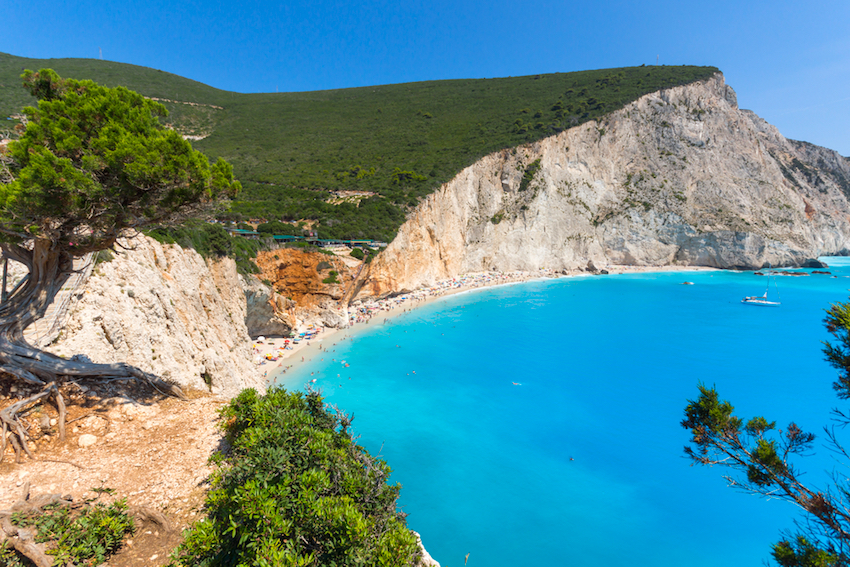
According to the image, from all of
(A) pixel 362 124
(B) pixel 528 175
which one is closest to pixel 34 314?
(B) pixel 528 175

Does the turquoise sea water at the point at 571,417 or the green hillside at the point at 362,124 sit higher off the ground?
the green hillside at the point at 362,124

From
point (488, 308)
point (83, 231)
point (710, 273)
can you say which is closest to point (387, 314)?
point (488, 308)

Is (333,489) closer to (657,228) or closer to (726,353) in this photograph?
(726,353)

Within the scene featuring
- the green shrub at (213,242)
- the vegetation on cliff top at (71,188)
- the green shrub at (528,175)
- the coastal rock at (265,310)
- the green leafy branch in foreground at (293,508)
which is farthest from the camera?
the green shrub at (528,175)

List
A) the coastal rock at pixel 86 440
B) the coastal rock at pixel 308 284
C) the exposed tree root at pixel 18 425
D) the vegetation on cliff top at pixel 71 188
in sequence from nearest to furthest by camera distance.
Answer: the vegetation on cliff top at pixel 71 188 < the exposed tree root at pixel 18 425 < the coastal rock at pixel 86 440 < the coastal rock at pixel 308 284

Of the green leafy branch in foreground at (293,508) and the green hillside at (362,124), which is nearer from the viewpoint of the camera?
the green leafy branch in foreground at (293,508)

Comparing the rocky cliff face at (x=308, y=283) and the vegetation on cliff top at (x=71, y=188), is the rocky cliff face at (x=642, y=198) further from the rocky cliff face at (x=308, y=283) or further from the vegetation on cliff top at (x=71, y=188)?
the vegetation on cliff top at (x=71, y=188)

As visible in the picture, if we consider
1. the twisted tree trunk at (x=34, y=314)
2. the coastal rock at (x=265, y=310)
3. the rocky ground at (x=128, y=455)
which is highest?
the twisted tree trunk at (x=34, y=314)

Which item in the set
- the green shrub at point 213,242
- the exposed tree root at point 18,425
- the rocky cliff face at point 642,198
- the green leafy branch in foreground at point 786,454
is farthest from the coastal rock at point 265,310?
the rocky cliff face at point 642,198

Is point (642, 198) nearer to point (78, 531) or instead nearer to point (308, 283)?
point (308, 283)
